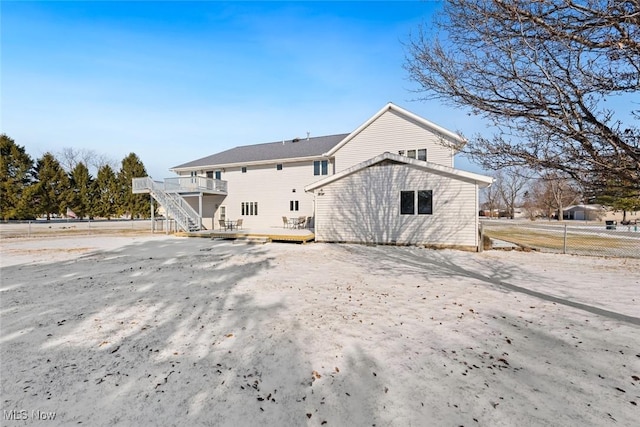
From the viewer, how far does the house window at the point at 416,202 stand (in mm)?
12547

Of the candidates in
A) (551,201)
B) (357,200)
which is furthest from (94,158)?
(551,201)

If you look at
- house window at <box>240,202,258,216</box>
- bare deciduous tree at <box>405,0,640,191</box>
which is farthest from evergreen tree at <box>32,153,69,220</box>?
bare deciduous tree at <box>405,0,640,191</box>

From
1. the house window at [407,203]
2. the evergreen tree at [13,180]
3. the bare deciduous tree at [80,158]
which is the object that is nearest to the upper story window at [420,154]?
the house window at [407,203]

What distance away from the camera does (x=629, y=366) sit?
119 inches

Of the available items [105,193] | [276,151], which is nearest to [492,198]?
[276,151]

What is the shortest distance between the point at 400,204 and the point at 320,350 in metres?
10.7

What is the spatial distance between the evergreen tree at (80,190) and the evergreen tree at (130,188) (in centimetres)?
369

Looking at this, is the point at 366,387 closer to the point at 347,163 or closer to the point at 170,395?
the point at 170,395

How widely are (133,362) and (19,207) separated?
42462mm

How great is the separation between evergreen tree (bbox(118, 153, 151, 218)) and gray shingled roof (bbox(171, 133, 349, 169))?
65.3ft

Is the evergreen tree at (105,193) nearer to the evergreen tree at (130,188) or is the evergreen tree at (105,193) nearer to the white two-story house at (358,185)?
the evergreen tree at (130,188)

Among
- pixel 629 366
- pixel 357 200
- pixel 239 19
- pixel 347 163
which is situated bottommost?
pixel 629 366

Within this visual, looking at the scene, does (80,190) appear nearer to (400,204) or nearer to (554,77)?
(400,204)

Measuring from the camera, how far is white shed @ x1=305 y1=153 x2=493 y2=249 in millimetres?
11977
